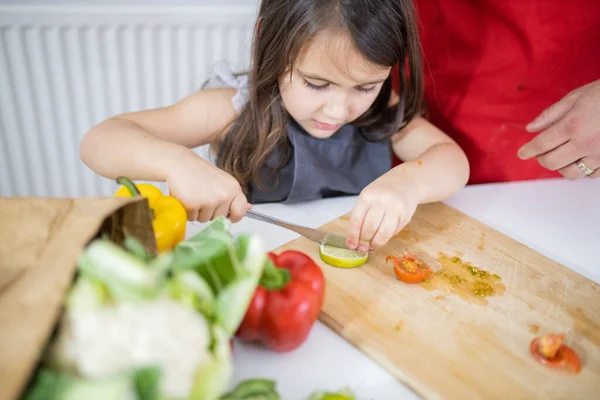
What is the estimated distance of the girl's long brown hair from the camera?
869mm

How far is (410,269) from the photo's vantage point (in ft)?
2.67

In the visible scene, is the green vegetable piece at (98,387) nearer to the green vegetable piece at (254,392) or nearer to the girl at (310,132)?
the green vegetable piece at (254,392)

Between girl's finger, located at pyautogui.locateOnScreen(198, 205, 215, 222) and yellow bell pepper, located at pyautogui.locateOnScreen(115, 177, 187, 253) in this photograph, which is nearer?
yellow bell pepper, located at pyautogui.locateOnScreen(115, 177, 187, 253)

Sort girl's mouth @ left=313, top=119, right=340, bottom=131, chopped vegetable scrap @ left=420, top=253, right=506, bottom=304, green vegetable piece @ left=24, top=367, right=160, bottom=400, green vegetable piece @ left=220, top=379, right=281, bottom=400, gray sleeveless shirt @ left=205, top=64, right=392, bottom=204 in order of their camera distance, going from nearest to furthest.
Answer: green vegetable piece @ left=24, top=367, right=160, bottom=400 < green vegetable piece @ left=220, top=379, right=281, bottom=400 < chopped vegetable scrap @ left=420, top=253, right=506, bottom=304 < girl's mouth @ left=313, top=119, right=340, bottom=131 < gray sleeveless shirt @ left=205, top=64, right=392, bottom=204

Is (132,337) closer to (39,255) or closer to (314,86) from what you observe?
(39,255)

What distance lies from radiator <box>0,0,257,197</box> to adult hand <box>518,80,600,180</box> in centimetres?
85

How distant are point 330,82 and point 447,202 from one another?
0.38 meters

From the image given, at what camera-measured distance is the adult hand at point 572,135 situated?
38.5 inches

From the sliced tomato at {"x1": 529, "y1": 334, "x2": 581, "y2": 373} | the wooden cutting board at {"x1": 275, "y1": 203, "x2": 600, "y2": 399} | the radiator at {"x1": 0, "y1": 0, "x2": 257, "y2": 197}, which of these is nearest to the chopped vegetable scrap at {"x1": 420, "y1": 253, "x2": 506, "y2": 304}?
the wooden cutting board at {"x1": 275, "y1": 203, "x2": 600, "y2": 399}

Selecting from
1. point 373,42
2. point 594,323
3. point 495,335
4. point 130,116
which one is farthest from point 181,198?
point 594,323

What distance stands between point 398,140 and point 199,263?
0.79 m

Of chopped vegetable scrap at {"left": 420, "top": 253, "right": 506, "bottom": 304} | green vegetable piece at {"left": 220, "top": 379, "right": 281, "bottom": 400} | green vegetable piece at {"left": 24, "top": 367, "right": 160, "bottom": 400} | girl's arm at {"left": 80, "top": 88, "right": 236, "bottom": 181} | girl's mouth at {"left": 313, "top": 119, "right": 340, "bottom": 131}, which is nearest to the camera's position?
green vegetable piece at {"left": 24, "top": 367, "right": 160, "bottom": 400}

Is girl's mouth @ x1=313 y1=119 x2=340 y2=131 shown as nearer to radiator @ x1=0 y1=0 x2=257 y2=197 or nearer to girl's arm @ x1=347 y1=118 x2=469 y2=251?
girl's arm @ x1=347 y1=118 x2=469 y2=251

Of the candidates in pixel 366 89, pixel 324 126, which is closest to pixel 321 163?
pixel 324 126
